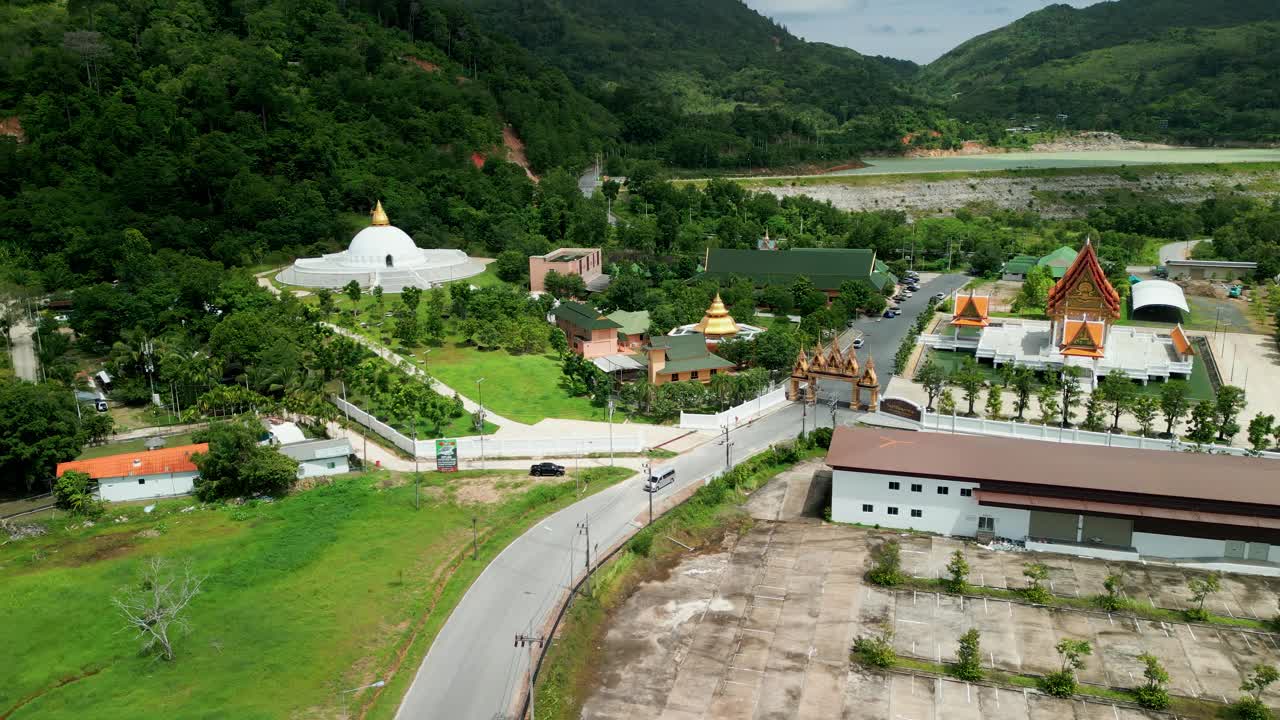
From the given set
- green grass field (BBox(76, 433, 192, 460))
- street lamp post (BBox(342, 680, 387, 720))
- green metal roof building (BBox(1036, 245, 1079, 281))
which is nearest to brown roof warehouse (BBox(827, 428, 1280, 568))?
street lamp post (BBox(342, 680, 387, 720))

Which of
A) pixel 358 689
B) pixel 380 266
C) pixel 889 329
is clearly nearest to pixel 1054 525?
pixel 358 689

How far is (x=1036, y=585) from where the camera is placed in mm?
31281

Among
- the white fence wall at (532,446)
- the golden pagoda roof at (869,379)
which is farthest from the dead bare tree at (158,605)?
the golden pagoda roof at (869,379)

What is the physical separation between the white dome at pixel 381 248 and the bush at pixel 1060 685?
187 ft

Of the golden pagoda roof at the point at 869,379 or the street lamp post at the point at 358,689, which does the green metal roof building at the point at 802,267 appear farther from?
the street lamp post at the point at 358,689

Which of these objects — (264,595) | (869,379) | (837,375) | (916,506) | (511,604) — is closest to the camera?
(511,604)

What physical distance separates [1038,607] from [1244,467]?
38.7 feet

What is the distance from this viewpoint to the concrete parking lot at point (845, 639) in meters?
25.9

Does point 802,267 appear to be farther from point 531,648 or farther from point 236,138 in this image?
point 531,648

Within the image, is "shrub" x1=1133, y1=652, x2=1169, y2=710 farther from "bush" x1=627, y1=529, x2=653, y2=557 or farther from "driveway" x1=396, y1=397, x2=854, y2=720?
"driveway" x1=396, y1=397, x2=854, y2=720

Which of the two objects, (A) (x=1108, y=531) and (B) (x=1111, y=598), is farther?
(A) (x=1108, y=531)

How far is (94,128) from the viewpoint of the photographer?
85.6 meters

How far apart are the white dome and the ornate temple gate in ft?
111

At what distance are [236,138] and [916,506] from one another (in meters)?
73.5
